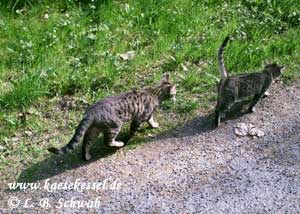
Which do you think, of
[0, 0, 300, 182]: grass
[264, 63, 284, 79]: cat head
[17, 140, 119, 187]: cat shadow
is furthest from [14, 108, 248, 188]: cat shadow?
[264, 63, 284, 79]: cat head

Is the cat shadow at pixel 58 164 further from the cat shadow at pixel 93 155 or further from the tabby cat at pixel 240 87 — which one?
the tabby cat at pixel 240 87

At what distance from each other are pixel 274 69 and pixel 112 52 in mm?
2302

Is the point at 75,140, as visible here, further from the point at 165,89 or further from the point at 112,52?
the point at 112,52

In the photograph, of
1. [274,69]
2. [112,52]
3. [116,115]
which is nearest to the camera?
[116,115]

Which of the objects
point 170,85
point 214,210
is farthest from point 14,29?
point 214,210

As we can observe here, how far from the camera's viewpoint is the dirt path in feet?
20.2

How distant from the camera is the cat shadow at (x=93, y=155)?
6.47m

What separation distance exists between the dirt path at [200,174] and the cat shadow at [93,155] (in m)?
0.01

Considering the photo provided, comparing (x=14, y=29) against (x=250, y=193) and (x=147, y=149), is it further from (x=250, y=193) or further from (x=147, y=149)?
(x=250, y=193)

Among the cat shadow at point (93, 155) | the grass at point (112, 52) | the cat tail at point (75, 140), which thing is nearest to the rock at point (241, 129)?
the cat shadow at point (93, 155)

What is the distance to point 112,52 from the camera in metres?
8.26

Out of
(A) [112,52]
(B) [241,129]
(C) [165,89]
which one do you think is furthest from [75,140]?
(A) [112,52]

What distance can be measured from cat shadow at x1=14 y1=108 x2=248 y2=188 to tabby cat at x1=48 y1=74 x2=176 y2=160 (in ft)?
0.47

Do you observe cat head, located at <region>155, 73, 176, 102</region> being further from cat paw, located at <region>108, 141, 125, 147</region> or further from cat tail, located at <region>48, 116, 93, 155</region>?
cat tail, located at <region>48, 116, 93, 155</region>
